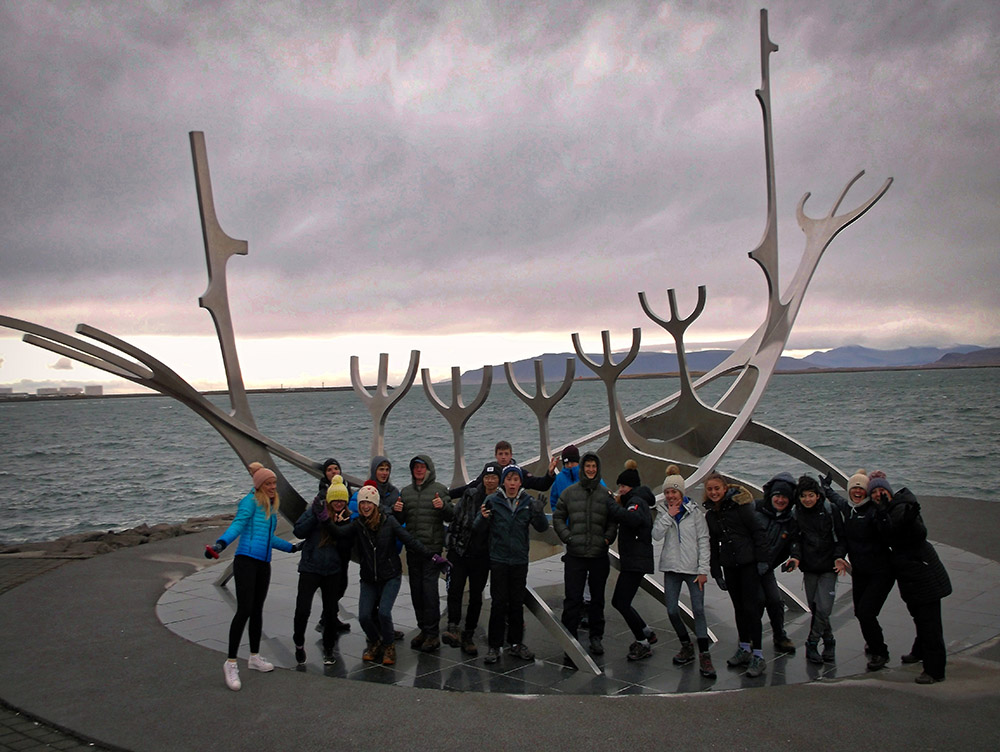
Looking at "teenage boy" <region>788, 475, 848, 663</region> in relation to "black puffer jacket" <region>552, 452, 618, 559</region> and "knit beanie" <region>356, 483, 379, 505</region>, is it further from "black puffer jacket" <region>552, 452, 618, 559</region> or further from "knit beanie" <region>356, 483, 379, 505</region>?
"knit beanie" <region>356, 483, 379, 505</region>

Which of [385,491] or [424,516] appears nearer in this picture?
[424,516]

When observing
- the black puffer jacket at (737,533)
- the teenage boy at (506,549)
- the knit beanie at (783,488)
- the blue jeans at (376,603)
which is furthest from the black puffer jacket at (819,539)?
the blue jeans at (376,603)

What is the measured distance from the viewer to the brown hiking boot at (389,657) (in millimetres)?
6234

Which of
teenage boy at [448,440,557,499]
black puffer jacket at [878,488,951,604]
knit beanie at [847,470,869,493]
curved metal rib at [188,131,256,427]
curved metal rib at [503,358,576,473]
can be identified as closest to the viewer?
black puffer jacket at [878,488,951,604]

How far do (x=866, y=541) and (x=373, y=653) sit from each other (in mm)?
3534

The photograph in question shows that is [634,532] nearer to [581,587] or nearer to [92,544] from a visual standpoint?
[581,587]

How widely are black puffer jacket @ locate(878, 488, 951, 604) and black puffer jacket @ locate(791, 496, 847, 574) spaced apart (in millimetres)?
408

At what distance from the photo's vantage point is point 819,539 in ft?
19.9

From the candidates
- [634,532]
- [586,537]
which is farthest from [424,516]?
[634,532]

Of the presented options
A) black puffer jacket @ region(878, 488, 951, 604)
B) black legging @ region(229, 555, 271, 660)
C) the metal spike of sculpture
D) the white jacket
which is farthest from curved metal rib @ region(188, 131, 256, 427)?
black puffer jacket @ region(878, 488, 951, 604)

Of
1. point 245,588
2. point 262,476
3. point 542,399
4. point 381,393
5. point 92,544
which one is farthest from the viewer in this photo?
point 92,544

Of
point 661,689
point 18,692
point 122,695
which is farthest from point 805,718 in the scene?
point 18,692

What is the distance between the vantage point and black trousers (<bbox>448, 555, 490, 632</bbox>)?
6633 mm

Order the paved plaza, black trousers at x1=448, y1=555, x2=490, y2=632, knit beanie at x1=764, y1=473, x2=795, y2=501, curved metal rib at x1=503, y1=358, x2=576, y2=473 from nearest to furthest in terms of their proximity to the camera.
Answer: the paved plaza
knit beanie at x1=764, y1=473, x2=795, y2=501
black trousers at x1=448, y1=555, x2=490, y2=632
curved metal rib at x1=503, y1=358, x2=576, y2=473
